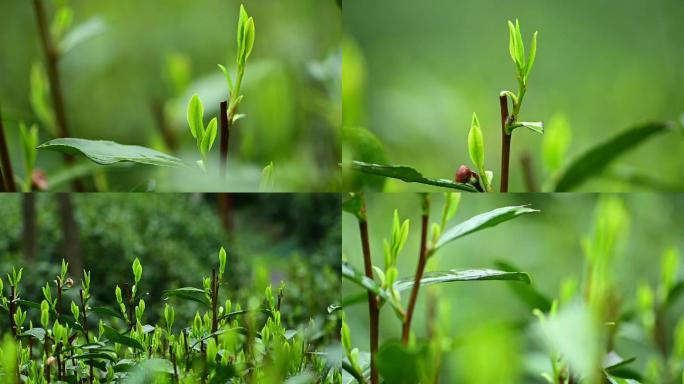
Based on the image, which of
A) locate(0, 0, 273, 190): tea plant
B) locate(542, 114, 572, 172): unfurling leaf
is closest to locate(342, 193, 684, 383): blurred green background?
locate(542, 114, 572, 172): unfurling leaf

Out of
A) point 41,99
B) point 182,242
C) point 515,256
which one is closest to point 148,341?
point 182,242

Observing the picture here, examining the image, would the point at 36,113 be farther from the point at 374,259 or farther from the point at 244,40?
the point at 374,259

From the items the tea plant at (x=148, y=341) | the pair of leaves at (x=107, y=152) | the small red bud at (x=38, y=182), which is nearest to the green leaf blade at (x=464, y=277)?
the tea plant at (x=148, y=341)

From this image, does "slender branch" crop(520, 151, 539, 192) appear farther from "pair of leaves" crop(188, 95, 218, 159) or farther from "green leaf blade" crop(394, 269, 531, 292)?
"pair of leaves" crop(188, 95, 218, 159)

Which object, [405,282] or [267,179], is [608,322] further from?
[267,179]

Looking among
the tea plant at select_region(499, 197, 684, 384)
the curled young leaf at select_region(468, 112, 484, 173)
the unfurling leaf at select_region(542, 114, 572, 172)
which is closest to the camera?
the tea plant at select_region(499, 197, 684, 384)

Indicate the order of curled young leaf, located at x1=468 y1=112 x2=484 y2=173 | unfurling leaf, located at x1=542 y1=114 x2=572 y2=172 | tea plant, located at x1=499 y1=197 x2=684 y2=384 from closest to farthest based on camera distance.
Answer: tea plant, located at x1=499 y1=197 x2=684 y2=384 → curled young leaf, located at x1=468 y1=112 x2=484 y2=173 → unfurling leaf, located at x1=542 y1=114 x2=572 y2=172
